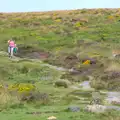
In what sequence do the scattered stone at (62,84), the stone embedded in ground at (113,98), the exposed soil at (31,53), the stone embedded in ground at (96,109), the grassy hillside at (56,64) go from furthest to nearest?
the exposed soil at (31,53)
the scattered stone at (62,84)
the stone embedded in ground at (113,98)
the grassy hillside at (56,64)
the stone embedded in ground at (96,109)

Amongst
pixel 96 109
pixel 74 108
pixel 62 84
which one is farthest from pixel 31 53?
pixel 96 109

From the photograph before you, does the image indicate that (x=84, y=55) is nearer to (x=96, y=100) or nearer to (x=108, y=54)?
(x=108, y=54)

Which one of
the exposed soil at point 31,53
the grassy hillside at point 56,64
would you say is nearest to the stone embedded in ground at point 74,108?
the grassy hillside at point 56,64

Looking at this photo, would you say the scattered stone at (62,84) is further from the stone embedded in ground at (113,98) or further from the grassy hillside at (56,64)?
the stone embedded in ground at (113,98)

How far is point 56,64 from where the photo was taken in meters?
38.9

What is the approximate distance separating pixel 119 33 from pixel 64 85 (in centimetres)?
3817

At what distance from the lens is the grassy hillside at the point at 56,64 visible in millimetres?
18734

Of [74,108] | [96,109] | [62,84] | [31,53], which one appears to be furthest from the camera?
[31,53]

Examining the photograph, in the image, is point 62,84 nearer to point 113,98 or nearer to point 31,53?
point 113,98

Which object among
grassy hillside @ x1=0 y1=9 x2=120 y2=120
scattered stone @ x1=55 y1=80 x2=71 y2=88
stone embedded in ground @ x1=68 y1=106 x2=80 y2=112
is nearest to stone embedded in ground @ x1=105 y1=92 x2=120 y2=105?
grassy hillside @ x1=0 y1=9 x2=120 y2=120

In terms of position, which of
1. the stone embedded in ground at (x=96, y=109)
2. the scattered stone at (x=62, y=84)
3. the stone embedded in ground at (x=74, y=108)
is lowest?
the scattered stone at (x=62, y=84)

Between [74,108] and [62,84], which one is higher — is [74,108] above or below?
above

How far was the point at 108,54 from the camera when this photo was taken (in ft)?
143

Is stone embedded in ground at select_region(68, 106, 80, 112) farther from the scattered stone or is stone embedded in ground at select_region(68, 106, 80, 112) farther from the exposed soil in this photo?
the exposed soil
